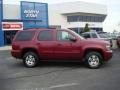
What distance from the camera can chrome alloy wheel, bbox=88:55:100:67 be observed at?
44.8 ft

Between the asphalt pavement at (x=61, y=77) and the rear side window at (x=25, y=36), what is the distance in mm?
1381

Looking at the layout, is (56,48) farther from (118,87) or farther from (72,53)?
(118,87)

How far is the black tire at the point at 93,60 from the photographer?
538 inches

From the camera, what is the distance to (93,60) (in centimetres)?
1376

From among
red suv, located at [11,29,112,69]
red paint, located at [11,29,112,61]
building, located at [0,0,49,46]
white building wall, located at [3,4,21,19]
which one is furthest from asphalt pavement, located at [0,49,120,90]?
white building wall, located at [3,4,21,19]

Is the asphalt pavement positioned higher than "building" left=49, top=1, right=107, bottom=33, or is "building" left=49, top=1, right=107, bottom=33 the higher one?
"building" left=49, top=1, right=107, bottom=33

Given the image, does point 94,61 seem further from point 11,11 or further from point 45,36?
point 11,11

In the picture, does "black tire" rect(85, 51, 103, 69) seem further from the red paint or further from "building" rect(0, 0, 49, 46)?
"building" rect(0, 0, 49, 46)

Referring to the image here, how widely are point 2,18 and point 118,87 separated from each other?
39.4 meters

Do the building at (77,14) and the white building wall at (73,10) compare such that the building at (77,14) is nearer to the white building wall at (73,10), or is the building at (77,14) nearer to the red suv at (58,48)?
the white building wall at (73,10)

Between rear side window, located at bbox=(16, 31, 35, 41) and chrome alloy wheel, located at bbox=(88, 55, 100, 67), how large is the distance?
3.06 meters

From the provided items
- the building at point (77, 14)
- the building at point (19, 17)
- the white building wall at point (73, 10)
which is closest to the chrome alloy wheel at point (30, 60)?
the building at point (19, 17)

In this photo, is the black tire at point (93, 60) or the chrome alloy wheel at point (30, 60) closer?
the black tire at point (93, 60)

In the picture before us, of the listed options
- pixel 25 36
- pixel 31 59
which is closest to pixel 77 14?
pixel 25 36
